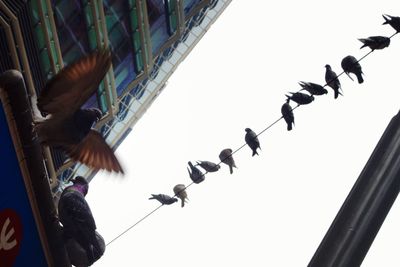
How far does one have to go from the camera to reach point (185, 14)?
30.8 m

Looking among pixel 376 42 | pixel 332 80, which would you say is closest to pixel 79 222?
pixel 332 80

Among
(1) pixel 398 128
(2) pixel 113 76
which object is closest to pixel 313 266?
(1) pixel 398 128

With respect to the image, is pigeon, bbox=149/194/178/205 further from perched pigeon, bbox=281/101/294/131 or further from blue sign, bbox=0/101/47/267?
blue sign, bbox=0/101/47/267

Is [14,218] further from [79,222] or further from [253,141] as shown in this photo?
[253,141]

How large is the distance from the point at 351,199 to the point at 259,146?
6.89 metres

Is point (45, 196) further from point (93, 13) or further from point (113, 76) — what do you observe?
point (113, 76)

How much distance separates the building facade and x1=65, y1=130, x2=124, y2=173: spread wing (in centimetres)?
521

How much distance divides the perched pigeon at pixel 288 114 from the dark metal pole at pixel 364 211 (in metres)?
5.86

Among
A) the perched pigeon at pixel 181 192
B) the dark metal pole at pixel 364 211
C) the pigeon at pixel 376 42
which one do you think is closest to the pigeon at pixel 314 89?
the pigeon at pixel 376 42

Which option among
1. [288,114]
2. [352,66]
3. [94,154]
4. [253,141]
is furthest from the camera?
[253,141]

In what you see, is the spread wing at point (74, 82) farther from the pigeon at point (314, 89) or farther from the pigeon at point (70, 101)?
the pigeon at point (314, 89)

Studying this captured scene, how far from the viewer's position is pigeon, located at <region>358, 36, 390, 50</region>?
9445 mm

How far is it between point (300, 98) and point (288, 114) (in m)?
0.28

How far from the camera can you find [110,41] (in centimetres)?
2420
